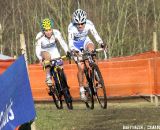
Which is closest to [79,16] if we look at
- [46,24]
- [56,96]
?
[46,24]

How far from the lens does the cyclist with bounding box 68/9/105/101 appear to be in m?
12.9

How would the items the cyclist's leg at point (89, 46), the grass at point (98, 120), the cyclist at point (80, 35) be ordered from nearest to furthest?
the grass at point (98, 120), the cyclist's leg at point (89, 46), the cyclist at point (80, 35)

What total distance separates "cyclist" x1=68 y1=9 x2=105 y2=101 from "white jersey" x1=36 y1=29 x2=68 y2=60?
401mm

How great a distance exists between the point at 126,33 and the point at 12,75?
95.7 feet

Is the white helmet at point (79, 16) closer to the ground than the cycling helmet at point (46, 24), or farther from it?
farther from it

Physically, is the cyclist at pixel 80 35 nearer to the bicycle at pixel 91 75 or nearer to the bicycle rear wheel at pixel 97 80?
the bicycle at pixel 91 75

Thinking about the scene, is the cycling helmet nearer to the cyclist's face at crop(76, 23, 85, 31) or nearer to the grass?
the cyclist's face at crop(76, 23, 85, 31)

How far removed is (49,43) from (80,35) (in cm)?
91

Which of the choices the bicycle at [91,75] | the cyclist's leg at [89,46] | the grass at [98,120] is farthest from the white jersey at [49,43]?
the grass at [98,120]

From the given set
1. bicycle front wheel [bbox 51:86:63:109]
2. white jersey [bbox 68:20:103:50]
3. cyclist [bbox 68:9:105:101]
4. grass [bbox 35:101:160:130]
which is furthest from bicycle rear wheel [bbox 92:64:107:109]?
bicycle front wheel [bbox 51:86:63:109]

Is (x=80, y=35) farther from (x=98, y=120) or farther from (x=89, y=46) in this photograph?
(x=98, y=120)

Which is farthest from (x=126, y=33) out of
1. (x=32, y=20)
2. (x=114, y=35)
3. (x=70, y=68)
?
(x=70, y=68)

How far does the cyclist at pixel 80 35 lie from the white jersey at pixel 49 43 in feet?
1.31

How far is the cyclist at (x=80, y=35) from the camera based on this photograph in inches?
507
